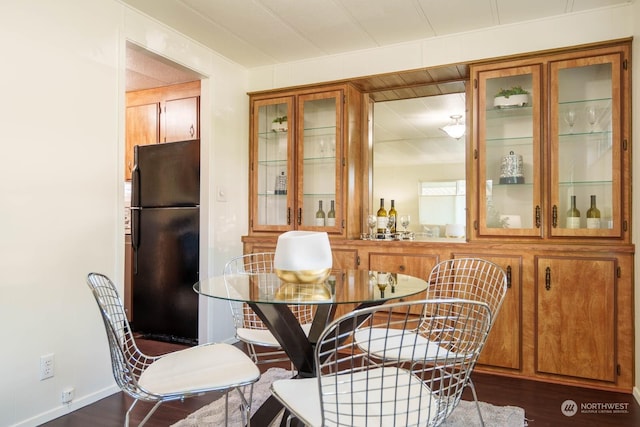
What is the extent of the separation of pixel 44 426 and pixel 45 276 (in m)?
0.75

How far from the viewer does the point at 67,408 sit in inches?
95.5

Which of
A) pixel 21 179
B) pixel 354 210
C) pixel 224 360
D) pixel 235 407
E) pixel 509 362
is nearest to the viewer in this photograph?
pixel 224 360

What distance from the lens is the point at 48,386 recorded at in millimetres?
2336

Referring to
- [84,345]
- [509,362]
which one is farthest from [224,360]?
[509,362]

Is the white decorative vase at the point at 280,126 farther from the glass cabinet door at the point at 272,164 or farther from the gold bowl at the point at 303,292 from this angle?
the gold bowl at the point at 303,292

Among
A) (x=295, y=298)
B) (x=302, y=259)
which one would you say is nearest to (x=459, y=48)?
(x=302, y=259)

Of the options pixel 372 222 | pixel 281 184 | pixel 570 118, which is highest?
pixel 570 118

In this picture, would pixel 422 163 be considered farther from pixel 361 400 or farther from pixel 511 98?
pixel 361 400

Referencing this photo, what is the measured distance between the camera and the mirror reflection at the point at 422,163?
3652mm

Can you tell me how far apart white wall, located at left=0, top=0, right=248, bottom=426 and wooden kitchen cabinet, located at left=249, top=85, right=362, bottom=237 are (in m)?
1.17

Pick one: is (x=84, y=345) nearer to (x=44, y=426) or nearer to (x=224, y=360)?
(x=44, y=426)

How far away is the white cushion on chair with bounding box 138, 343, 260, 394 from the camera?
1.61m

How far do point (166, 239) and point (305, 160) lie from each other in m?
1.38

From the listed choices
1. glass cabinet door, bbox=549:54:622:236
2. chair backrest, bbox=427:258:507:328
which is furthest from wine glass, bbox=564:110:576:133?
chair backrest, bbox=427:258:507:328
